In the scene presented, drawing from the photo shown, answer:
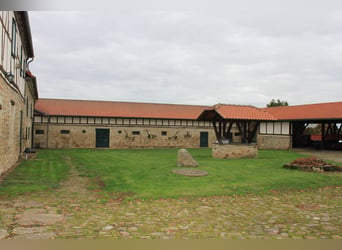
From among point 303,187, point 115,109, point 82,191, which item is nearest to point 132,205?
point 82,191

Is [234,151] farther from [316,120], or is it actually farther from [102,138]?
[102,138]

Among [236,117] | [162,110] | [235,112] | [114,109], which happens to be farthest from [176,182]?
[162,110]

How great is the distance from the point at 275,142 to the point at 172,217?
2205 cm

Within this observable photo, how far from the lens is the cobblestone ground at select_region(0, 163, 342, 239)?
4312mm

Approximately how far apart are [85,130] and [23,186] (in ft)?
58.9

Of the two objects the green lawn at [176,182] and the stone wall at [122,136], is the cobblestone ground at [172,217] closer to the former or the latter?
the green lawn at [176,182]

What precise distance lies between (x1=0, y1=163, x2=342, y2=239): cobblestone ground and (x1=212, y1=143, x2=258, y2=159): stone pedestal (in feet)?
29.0

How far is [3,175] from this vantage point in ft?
29.6

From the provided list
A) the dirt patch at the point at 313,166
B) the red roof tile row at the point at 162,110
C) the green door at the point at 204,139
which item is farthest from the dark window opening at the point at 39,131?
the dirt patch at the point at 313,166

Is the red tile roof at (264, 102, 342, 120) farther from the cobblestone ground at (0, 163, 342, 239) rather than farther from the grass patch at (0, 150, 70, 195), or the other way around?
the grass patch at (0, 150, 70, 195)

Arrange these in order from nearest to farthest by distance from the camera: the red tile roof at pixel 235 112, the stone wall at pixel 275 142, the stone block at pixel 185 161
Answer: the stone block at pixel 185 161
the red tile roof at pixel 235 112
the stone wall at pixel 275 142

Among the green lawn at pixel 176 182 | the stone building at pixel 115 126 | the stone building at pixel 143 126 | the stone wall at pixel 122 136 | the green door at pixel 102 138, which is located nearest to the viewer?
the green lawn at pixel 176 182

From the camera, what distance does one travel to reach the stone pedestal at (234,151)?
16.1 m

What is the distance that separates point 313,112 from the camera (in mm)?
23422
